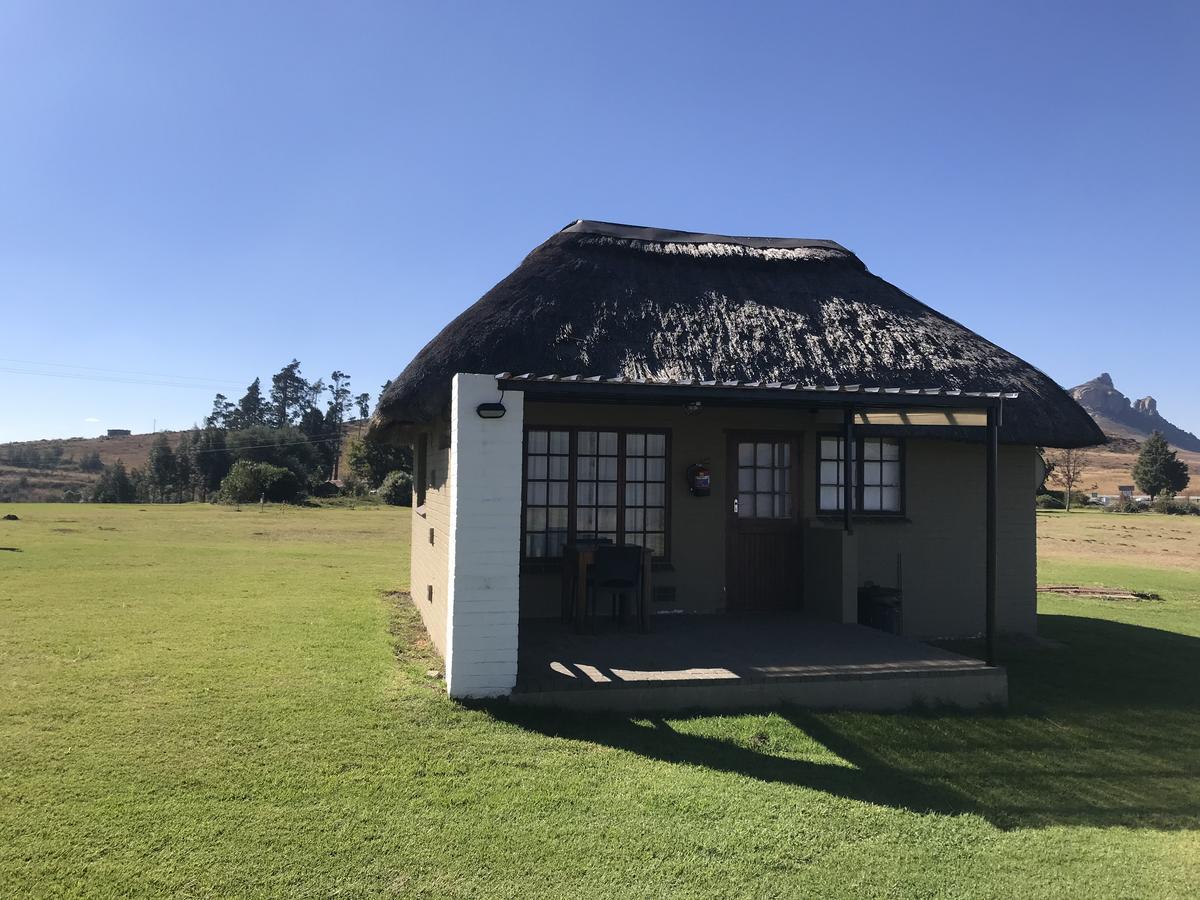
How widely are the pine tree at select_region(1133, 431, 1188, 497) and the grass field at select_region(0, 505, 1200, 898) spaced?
55714 mm

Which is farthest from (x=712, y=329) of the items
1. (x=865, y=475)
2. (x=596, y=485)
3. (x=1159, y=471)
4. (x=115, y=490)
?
(x=1159, y=471)

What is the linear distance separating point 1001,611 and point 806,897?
24.1ft

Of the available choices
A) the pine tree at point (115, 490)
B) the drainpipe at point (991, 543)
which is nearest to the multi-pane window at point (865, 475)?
the drainpipe at point (991, 543)

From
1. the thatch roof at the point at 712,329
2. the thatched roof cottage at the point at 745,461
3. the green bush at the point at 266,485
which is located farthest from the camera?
the green bush at the point at 266,485

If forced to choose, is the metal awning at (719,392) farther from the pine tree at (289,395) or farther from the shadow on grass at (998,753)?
the pine tree at (289,395)

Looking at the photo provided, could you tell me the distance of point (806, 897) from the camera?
346cm

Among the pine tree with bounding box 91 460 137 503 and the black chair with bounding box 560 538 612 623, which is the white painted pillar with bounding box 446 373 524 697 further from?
the pine tree with bounding box 91 460 137 503

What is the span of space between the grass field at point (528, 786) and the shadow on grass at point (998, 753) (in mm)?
25

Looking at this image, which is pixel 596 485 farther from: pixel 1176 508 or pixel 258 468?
pixel 1176 508

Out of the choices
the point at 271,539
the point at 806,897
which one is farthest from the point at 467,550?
the point at 271,539

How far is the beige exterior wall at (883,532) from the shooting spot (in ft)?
28.3

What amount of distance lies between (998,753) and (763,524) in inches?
158

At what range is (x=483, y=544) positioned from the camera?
5.94 m

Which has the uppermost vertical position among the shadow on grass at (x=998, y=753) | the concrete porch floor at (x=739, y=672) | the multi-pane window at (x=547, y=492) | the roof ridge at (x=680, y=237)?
the roof ridge at (x=680, y=237)
